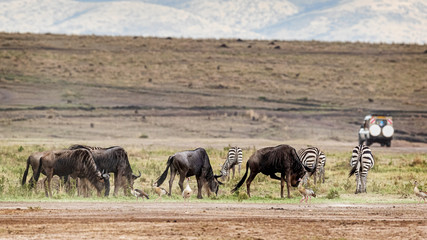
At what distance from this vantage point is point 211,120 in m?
67.9

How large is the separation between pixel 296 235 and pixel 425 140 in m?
48.8

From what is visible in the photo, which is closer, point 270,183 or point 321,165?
point 321,165

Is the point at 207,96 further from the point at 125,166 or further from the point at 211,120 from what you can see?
the point at 125,166

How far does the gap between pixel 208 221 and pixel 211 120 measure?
4942 centimetres

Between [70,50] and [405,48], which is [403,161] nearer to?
[70,50]

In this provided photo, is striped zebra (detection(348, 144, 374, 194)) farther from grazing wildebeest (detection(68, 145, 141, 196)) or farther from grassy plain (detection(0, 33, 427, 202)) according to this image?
grazing wildebeest (detection(68, 145, 141, 196))

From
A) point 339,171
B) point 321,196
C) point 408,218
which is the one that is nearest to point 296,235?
point 408,218

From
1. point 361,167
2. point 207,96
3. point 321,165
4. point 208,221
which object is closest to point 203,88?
point 207,96

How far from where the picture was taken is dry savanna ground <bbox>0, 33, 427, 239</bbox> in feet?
60.3

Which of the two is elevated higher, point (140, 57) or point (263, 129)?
point (140, 57)

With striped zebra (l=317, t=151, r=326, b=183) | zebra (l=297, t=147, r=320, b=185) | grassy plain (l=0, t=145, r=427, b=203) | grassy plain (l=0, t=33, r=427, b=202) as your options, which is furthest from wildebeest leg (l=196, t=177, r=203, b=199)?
grassy plain (l=0, t=33, r=427, b=202)

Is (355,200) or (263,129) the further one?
(263,129)

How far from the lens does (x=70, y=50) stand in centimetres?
9600

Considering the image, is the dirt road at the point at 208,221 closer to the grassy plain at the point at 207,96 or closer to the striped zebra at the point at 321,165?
the striped zebra at the point at 321,165
